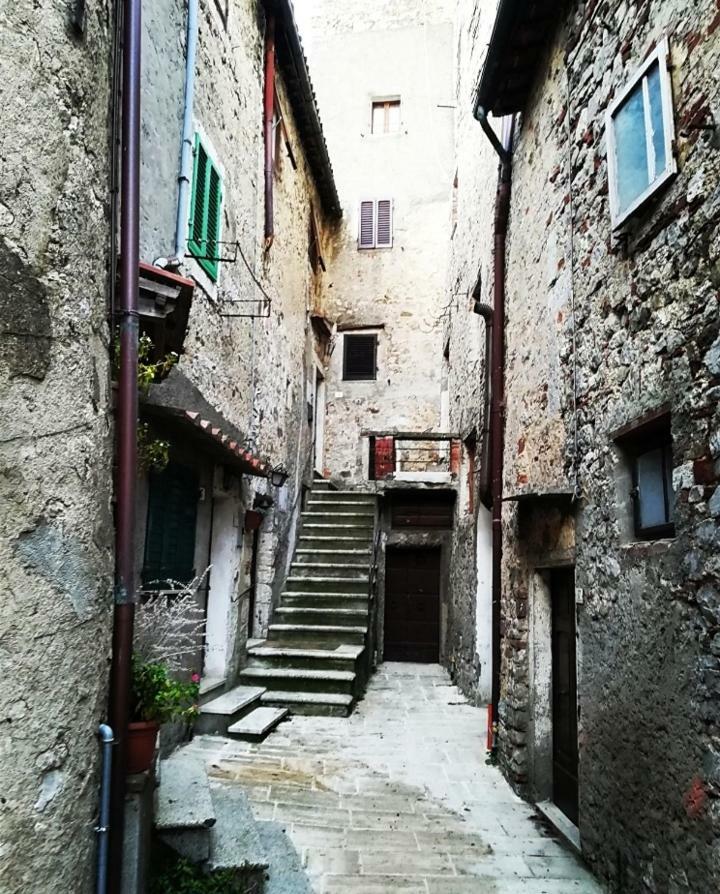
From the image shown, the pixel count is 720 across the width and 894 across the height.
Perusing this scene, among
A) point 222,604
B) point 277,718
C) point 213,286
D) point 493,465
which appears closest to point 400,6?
point 213,286

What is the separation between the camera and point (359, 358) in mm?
14148

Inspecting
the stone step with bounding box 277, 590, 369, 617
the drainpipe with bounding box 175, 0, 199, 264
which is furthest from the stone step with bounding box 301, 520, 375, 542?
the drainpipe with bounding box 175, 0, 199, 264

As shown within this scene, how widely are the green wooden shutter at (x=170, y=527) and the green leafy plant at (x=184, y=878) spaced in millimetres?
2050

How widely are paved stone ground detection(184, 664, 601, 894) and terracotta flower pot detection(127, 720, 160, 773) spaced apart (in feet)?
4.79

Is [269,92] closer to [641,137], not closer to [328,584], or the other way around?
[641,137]

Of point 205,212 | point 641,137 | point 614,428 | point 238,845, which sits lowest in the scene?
point 238,845

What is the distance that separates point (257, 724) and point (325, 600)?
2.89m

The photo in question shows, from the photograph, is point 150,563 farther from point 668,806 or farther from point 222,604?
point 668,806

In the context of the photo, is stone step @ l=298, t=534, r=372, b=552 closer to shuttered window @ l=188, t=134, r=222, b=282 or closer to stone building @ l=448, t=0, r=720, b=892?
stone building @ l=448, t=0, r=720, b=892

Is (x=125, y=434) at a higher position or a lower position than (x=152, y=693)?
higher

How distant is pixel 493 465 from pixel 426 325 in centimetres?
809

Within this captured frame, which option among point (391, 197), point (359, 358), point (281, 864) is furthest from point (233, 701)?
point (391, 197)

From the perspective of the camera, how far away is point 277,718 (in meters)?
6.66

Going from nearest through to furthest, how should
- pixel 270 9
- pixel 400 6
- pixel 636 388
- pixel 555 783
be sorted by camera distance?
1. pixel 636 388
2. pixel 555 783
3. pixel 270 9
4. pixel 400 6
